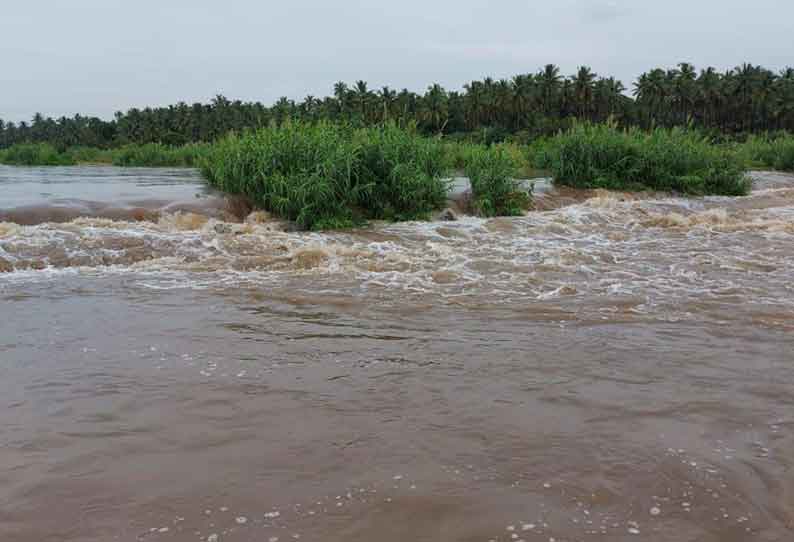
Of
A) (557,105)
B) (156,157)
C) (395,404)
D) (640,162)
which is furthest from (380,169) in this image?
(557,105)

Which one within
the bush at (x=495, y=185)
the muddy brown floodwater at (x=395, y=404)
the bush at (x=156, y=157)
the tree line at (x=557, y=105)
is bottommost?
the muddy brown floodwater at (x=395, y=404)

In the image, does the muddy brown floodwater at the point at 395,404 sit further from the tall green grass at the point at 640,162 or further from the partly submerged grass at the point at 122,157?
the partly submerged grass at the point at 122,157

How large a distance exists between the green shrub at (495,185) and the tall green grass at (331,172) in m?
1.12

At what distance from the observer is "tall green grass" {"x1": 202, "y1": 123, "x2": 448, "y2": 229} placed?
454 inches

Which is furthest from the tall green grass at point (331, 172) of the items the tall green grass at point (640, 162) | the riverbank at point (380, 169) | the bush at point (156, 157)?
the bush at point (156, 157)

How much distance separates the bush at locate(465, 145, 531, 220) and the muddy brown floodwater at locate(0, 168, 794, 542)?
6004 millimetres

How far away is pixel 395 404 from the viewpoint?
3695 millimetres

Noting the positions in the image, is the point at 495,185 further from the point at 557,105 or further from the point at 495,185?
the point at 557,105

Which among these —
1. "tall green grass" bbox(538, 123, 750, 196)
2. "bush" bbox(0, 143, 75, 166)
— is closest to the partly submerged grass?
"bush" bbox(0, 143, 75, 166)

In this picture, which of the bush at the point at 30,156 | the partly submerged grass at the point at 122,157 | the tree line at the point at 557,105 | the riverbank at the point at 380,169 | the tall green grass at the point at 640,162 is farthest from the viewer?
the tree line at the point at 557,105

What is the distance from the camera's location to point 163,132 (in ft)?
214

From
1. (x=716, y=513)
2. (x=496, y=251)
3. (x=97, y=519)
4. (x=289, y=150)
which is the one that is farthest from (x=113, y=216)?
(x=716, y=513)

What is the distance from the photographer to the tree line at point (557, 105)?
58.3 m

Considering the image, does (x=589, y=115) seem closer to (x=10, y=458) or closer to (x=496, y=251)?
(x=496, y=251)
